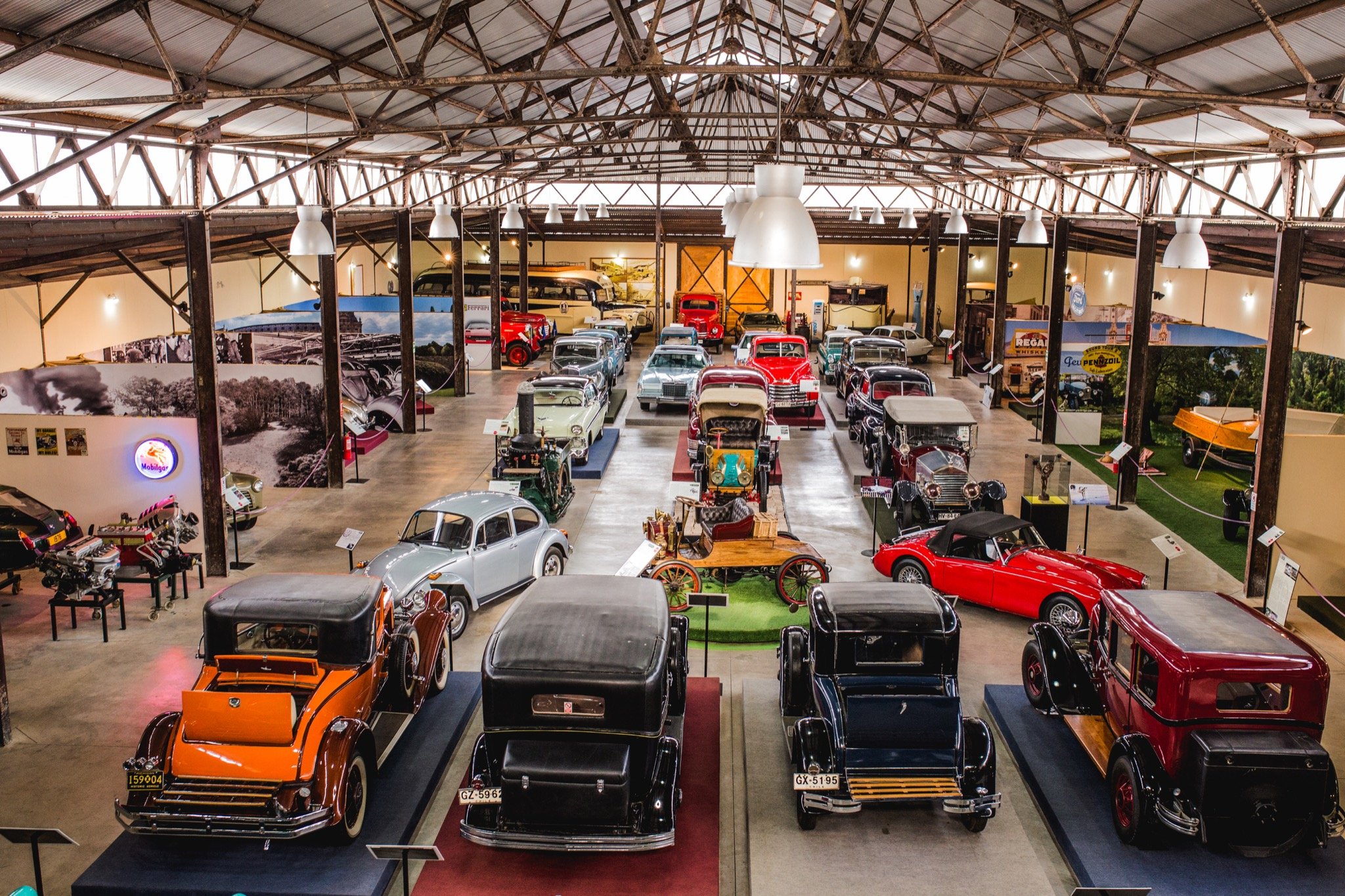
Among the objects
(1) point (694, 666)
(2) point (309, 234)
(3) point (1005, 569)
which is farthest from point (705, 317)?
(1) point (694, 666)

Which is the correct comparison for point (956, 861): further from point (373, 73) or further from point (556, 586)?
point (373, 73)

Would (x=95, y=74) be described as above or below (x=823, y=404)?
above

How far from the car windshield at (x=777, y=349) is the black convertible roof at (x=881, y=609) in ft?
46.9

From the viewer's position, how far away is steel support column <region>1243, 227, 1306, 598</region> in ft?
36.8

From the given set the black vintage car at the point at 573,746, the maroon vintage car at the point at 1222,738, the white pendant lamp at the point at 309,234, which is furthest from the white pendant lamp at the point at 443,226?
the maroon vintage car at the point at 1222,738

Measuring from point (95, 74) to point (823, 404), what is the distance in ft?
52.9

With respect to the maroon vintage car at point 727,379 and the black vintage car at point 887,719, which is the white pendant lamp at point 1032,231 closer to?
the maroon vintage car at point 727,379

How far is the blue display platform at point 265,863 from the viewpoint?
19.8 ft

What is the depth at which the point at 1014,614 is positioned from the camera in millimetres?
10672

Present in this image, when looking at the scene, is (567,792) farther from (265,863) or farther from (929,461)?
(929,461)

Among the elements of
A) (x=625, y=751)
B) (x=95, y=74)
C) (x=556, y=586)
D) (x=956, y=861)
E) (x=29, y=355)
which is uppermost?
(x=95, y=74)

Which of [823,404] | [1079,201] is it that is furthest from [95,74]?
[1079,201]

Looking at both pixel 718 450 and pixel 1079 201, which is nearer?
pixel 718 450

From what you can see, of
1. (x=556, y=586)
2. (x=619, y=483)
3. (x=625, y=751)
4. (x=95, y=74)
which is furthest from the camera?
(x=619, y=483)
